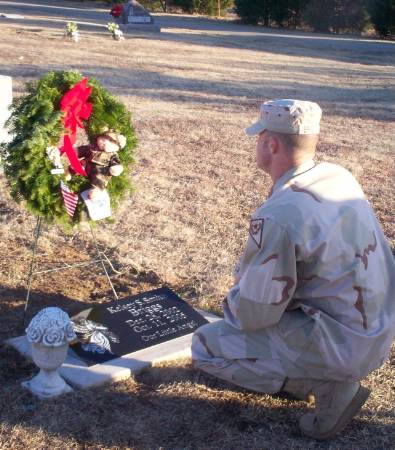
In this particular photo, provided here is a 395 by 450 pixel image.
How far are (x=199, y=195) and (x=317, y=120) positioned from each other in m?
3.60

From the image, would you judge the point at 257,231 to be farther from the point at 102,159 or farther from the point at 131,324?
the point at 102,159

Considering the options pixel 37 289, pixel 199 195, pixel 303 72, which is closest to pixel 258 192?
pixel 199 195

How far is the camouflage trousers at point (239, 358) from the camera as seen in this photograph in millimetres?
3084

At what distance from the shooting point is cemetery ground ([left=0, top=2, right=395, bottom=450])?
3.13 meters

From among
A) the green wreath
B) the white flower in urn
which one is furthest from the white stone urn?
the green wreath

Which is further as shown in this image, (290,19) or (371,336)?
(290,19)

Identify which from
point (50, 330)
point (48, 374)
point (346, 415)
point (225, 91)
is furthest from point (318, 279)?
point (225, 91)

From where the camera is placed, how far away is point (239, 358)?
3.15m

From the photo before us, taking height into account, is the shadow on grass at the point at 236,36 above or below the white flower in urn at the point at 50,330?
above

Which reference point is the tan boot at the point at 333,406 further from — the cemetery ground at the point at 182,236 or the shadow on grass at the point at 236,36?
the shadow on grass at the point at 236,36

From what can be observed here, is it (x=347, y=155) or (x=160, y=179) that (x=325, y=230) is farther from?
(x=347, y=155)

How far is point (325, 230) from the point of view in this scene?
112 inches

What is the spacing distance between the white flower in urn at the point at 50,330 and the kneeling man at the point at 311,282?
2.35 feet

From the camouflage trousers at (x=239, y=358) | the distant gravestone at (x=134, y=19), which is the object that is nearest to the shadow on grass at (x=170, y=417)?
the camouflage trousers at (x=239, y=358)
